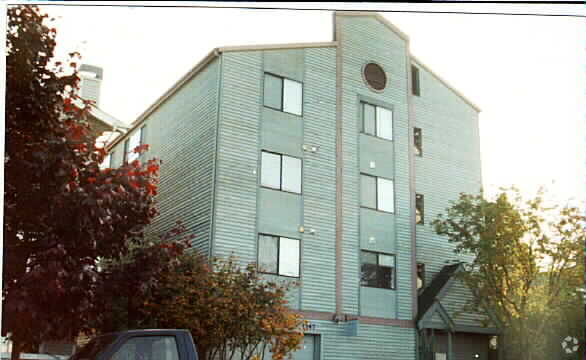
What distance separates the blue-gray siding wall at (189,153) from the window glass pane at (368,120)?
3.13m

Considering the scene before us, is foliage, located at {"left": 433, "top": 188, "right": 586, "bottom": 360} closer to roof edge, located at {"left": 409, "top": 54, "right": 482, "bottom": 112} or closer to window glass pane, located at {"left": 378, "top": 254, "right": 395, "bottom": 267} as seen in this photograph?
window glass pane, located at {"left": 378, "top": 254, "right": 395, "bottom": 267}

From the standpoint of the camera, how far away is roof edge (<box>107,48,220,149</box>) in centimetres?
1163

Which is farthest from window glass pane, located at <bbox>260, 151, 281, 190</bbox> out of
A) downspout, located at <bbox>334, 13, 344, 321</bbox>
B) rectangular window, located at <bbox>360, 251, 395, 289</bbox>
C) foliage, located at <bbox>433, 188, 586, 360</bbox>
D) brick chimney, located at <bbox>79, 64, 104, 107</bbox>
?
foliage, located at <bbox>433, 188, 586, 360</bbox>

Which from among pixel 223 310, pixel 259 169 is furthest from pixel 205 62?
pixel 223 310

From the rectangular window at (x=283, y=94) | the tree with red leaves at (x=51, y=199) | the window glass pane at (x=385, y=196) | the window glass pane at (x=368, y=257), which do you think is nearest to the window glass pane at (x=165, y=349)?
the tree with red leaves at (x=51, y=199)

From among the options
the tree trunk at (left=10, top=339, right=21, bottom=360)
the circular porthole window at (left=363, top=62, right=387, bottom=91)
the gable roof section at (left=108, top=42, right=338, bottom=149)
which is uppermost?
the circular porthole window at (left=363, top=62, right=387, bottom=91)

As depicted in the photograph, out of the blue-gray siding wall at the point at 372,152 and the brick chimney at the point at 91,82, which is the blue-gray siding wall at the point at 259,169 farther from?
the brick chimney at the point at 91,82

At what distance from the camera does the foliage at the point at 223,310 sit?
912cm

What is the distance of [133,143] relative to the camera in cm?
1391

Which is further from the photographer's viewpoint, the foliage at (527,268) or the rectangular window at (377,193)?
the rectangular window at (377,193)

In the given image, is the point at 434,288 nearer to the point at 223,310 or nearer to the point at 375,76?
the point at 375,76

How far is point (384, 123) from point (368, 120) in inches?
17.1

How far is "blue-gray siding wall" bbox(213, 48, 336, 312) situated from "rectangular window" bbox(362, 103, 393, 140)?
868 millimetres

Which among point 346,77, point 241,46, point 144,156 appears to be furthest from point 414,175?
point 144,156
